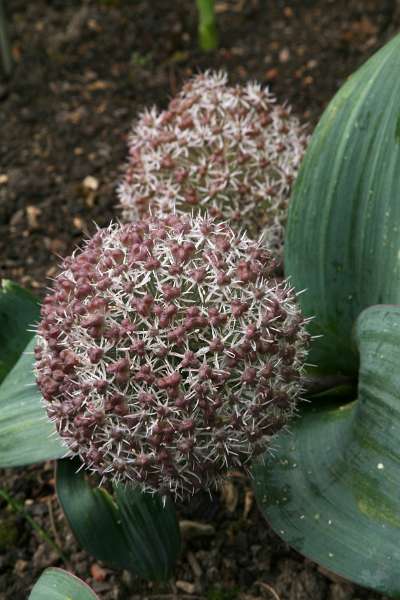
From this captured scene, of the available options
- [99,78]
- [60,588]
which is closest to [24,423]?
[60,588]

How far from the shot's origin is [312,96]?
2838 mm

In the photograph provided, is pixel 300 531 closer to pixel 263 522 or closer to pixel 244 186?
pixel 263 522

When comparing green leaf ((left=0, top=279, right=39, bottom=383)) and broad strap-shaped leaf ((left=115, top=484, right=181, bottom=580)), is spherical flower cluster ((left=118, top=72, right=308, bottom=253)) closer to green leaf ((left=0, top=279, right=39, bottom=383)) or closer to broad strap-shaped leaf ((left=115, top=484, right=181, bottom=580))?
green leaf ((left=0, top=279, right=39, bottom=383))

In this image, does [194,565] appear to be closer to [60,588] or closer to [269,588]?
[269,588]

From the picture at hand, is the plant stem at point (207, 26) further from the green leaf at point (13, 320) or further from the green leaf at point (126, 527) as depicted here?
the green leaf at point (126, 527)

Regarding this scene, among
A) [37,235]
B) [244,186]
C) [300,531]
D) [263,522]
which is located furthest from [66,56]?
[300,531]

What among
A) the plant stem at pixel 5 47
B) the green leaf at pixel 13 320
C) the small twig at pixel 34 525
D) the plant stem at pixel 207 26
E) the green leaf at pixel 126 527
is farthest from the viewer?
the plant stem at pixel 5 47

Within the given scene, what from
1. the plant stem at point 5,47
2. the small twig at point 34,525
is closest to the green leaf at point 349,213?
the small twig at point 34,525

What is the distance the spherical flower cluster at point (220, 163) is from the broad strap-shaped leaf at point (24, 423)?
1.61 feet

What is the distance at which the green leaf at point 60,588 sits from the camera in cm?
130

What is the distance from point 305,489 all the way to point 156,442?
1.12 feet

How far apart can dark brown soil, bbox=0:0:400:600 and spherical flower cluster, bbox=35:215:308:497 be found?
66cm

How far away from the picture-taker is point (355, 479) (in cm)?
139

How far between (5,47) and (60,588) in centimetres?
223
